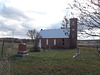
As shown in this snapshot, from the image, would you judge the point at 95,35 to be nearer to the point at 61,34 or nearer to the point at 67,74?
the point at 67,74

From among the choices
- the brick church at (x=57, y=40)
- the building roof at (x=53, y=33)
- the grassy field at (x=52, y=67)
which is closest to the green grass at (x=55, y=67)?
the grassy field at (x=52, y=67)

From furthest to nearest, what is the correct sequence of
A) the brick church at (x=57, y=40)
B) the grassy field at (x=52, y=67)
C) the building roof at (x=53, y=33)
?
the building roof at (x=53, y=33) → the brick church at (x=57, y=40) → the grassy field at (x=52, y=67)

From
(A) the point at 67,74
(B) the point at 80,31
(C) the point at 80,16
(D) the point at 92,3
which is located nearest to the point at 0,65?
(A) the point at 67,74

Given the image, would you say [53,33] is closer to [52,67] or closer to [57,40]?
[57,40]

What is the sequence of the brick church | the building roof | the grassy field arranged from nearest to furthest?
the grassy field → the brick church → the building roof

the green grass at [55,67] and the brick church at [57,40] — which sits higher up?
the brick church at [57,40]

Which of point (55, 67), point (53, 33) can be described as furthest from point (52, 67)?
point (53, 33)

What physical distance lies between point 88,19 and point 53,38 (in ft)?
81.8

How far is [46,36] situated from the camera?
32.4 m

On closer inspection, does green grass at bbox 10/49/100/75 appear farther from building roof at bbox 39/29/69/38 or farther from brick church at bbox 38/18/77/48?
building roof at bbox 39/29/69/38

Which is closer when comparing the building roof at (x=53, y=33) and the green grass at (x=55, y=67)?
the green grass at (x=55, y=67)

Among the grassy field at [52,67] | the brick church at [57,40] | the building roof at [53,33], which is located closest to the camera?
the grassy field at [52,67]

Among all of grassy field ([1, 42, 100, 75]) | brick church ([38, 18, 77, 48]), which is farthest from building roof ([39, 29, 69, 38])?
grassy field ([1, 42, 100, 75])

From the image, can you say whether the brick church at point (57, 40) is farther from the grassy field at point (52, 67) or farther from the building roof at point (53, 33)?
the grassy field at point (52, 67)
